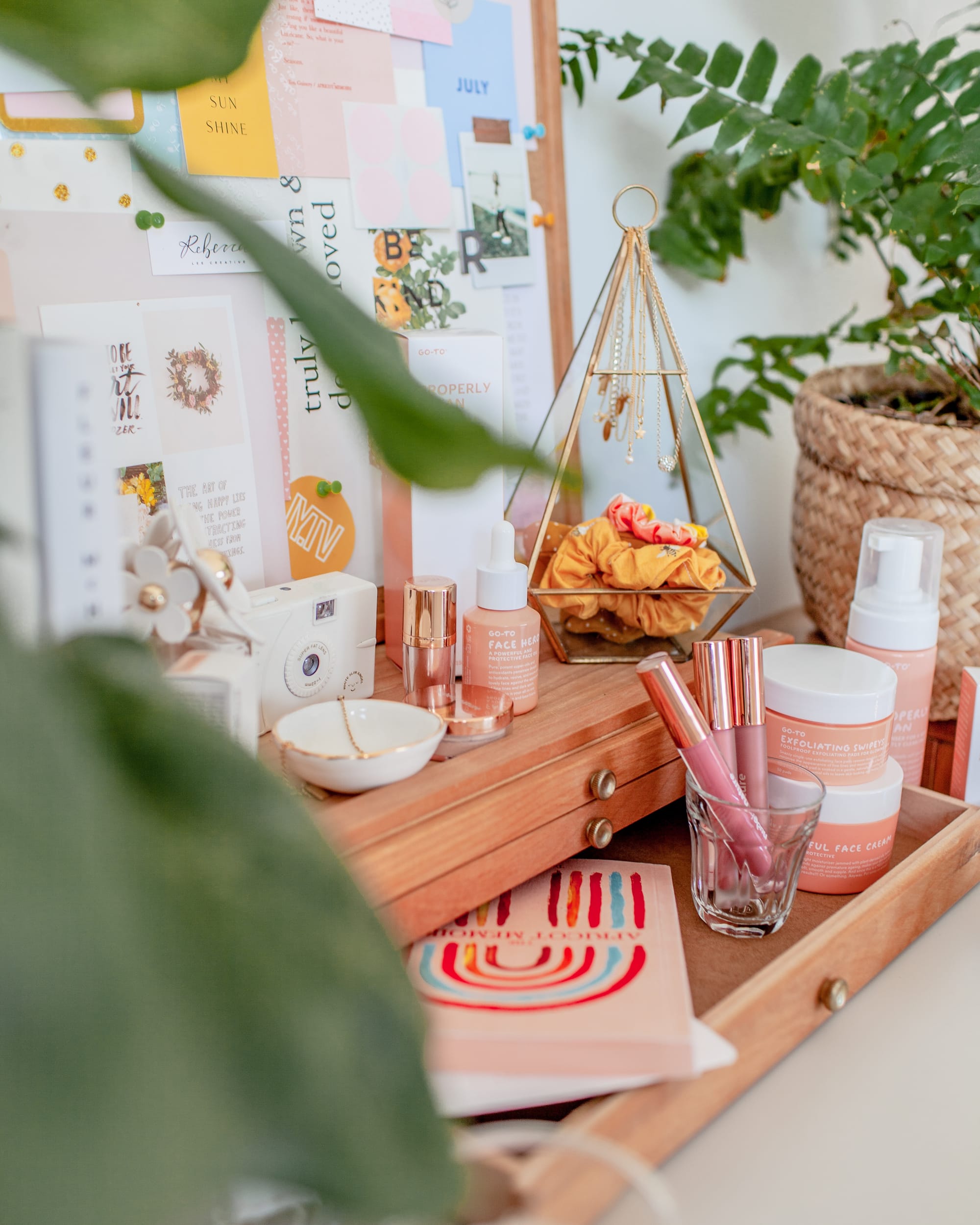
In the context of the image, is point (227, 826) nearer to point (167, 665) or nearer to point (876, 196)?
point (167, 665)

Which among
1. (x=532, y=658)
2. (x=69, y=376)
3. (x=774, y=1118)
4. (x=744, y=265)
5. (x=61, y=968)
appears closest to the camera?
(x=61, y=968)

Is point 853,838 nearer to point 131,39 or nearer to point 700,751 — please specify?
point 700,751

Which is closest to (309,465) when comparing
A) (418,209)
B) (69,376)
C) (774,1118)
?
(418,209)

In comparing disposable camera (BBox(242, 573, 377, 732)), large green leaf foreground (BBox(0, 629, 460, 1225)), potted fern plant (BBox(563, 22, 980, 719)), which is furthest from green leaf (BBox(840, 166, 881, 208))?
large green leaf foreground (BBox(0, 629, 460, 1225))

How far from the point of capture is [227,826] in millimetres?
176

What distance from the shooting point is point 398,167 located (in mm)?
623

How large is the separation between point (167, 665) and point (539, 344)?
0.44 meters

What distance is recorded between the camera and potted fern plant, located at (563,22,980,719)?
0.67 m

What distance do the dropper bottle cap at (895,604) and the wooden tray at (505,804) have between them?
0.51 ft

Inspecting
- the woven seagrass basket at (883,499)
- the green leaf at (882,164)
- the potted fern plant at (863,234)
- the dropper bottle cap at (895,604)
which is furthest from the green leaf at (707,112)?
the dropper bottle cap at (895,604)

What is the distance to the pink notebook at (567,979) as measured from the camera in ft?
1.18

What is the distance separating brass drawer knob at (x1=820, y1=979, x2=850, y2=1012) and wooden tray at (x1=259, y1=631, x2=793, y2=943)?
0.13 meters

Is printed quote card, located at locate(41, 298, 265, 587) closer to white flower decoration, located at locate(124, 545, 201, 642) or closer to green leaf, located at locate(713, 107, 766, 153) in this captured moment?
white flower decoration, located at locate(124, 545, 201, 642)

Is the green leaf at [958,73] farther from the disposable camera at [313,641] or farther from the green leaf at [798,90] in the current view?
the disposable camera at [313,641]
